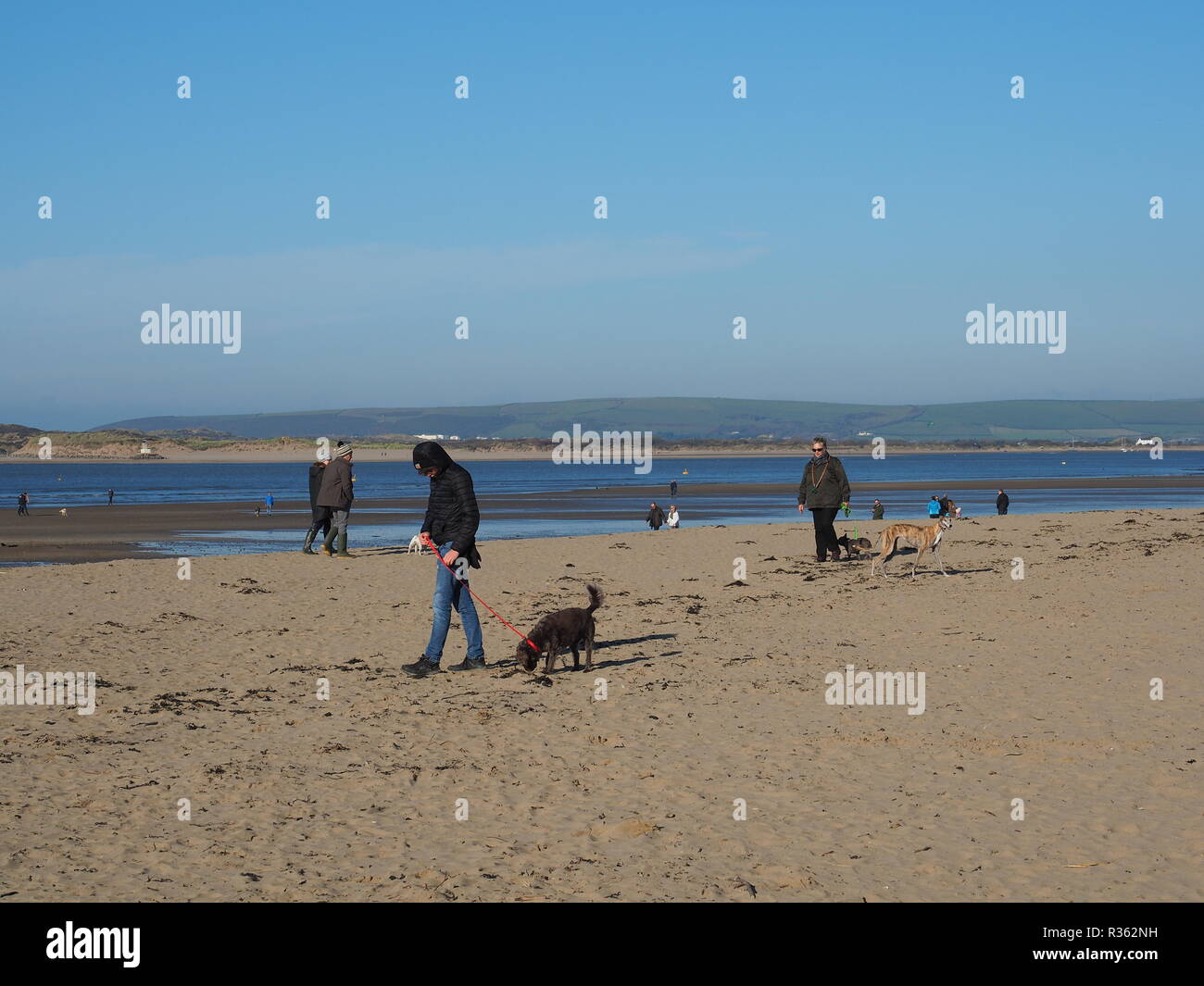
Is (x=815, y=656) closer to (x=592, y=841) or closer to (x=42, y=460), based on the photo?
(x=592, y=841)

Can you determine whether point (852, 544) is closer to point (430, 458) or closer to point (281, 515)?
point (430, 458)

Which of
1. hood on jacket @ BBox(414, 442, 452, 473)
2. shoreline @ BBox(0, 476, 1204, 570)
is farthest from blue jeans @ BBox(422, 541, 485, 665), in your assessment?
shoreline @ BBox(0, 476, 1204, 570)

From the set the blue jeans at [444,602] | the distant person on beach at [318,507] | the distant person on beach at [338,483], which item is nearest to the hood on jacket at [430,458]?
the blue jeans at [444,602]

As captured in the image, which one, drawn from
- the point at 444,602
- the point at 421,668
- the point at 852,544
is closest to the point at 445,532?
the point at 444,602

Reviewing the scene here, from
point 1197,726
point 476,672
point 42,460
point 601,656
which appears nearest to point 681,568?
point 601,656

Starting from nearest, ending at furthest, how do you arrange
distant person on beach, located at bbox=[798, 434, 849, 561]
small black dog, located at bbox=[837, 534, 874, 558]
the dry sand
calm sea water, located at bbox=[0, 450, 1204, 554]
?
the dry sand
distant person on beach, located at bbox=[798, 434, 849, 561]
small black dog, located at bbox=[837, 534, 874, 558]
calm sea water, located at bbox=[0, 450, 1204, 554]

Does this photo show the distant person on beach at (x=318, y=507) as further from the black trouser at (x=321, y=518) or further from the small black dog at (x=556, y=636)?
the small black dog at (x=556, y=636)

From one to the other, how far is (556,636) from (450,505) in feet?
5.25

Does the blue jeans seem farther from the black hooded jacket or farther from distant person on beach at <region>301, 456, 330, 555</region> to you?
distant person on beach at <region>301, 456, 330, 555</region>

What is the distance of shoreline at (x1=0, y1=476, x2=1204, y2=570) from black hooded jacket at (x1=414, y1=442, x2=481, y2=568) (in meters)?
13.8

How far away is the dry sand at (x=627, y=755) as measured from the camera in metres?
5.81

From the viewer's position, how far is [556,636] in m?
11.0

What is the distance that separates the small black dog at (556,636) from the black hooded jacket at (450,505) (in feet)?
2.85

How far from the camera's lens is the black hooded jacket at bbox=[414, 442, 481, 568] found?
429 inches
